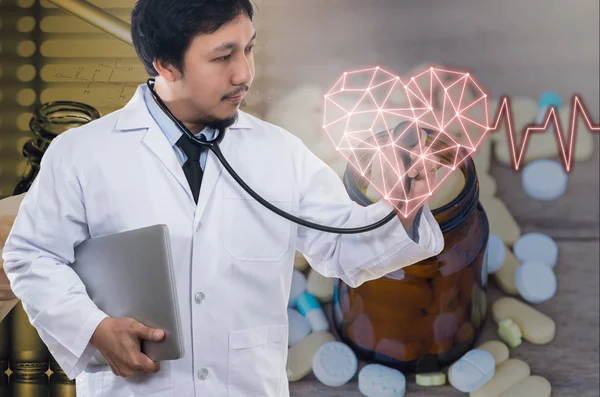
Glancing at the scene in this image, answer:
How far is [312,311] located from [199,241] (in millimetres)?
617

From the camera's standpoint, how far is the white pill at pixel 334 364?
1629 millimetres

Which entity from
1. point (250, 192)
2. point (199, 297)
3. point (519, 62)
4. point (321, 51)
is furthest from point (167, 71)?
point (519, 62)

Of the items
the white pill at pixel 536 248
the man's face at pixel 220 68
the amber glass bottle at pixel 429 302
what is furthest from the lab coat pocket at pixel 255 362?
the white pill at pixel 536 248

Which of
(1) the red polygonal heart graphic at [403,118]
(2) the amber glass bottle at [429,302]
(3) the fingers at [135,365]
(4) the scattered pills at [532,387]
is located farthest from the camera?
(4) the scattered pills at [532,387]

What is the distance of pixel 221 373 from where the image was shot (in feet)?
3.59

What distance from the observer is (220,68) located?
1.07m

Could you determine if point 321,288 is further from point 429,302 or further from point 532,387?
point 532,387

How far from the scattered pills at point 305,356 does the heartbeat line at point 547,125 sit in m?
0.56

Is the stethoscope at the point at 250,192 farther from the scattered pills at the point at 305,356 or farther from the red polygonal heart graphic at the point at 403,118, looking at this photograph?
the scattered pills at the point at 305,356

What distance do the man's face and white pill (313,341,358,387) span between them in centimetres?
72

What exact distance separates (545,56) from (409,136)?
75 centimetres

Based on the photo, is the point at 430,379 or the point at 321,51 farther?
the point at 321,51

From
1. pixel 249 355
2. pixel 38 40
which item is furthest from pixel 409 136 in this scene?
pixel 38 40

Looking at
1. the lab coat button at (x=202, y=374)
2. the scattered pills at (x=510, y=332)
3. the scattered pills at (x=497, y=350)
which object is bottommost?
the scattered pills at (x=497, y=350)
